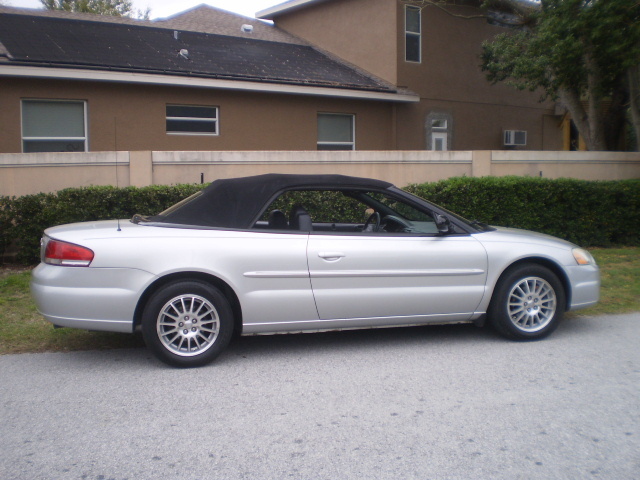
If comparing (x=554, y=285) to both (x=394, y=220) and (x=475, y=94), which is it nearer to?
(x=394, y=220)

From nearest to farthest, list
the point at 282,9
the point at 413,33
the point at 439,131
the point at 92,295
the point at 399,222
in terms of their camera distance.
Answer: the point at 92,295 → the point at 399,222 → the point at 413,33 → the point at 439,131 → the point at 282,9

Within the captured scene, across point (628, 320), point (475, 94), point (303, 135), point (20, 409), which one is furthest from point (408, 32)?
point (20, 409)

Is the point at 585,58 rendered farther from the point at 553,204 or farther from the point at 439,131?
the point at 439,131

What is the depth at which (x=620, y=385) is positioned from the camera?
5.07 metres

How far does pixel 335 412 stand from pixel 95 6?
38.6 metres

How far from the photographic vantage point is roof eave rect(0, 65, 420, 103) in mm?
12852

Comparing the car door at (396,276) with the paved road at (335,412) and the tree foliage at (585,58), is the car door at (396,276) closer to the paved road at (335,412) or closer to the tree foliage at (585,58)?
the paved road at (335,412)

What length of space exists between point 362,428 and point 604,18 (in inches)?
430

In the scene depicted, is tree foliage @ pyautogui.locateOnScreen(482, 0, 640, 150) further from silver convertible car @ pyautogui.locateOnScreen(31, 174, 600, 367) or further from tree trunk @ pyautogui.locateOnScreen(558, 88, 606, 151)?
silver convertible car @ pyautogui.locateOnScreen(31, 174, 600, 367)

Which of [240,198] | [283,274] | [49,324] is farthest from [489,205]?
[49,324]

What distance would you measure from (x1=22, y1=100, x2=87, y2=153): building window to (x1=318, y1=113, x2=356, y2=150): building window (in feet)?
18.9

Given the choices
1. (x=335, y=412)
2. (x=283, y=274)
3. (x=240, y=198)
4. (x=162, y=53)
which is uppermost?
(x=162, y=53)

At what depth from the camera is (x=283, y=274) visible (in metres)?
5.62

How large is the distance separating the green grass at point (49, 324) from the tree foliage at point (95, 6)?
2942 centimetres
